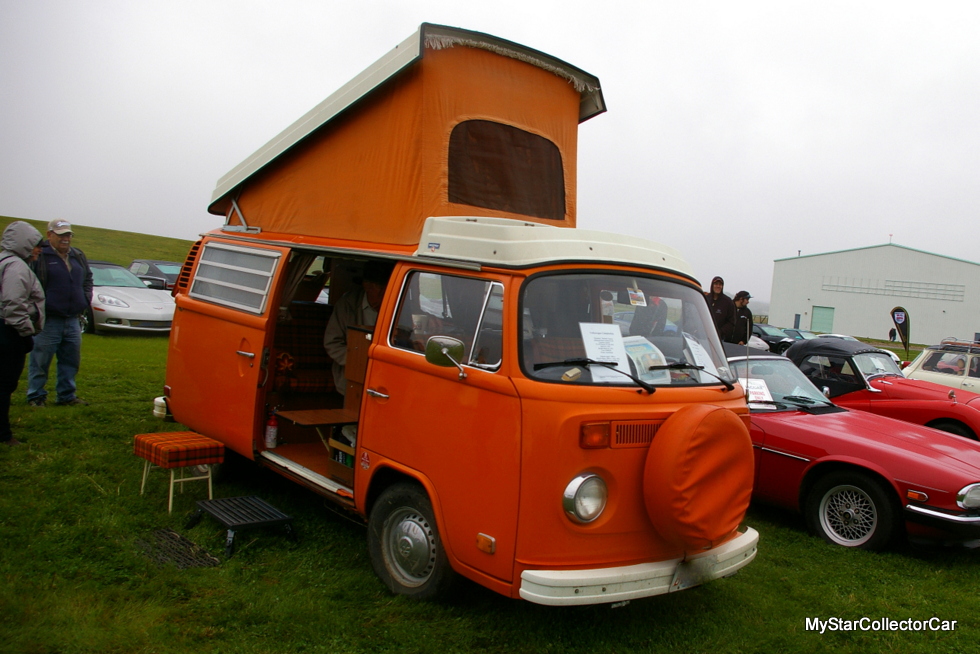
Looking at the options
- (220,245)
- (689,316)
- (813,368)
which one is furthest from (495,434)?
(813,368)

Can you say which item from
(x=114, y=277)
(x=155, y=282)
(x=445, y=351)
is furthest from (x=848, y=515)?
(x=155, y=282)

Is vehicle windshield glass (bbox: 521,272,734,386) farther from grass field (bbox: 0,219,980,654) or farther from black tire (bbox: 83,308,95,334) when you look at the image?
black tire (bbox: 83,308,95,334)

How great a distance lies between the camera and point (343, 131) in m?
5.77

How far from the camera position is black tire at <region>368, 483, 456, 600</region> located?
4.09 meters

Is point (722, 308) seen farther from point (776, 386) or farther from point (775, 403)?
point (775, 403)

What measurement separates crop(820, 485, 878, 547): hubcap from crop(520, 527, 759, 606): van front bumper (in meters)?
2.24

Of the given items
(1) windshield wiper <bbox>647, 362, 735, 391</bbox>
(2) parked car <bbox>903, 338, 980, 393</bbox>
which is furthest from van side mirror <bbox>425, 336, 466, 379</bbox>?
(2) parked car <bbox>903, 338, 980, 393</bbox>

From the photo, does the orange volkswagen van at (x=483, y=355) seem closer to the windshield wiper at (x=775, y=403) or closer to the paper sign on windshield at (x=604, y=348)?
the paper sign on windshield at (x=604, y=348)

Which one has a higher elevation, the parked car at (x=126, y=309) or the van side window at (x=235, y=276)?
the van side window at (x=235, y=276)

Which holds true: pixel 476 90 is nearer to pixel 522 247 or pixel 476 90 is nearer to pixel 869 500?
pixel 522 247

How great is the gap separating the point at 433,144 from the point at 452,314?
1498 mm

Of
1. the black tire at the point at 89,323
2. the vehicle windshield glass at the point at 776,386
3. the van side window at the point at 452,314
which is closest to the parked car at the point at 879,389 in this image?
the vehicle windshield glass at the point at 776,386

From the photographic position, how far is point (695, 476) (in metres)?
3.64

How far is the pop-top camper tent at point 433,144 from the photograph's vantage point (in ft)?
16.7
